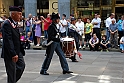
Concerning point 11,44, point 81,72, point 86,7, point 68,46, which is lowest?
point 81,72

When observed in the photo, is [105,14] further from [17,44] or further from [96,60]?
[17,44]

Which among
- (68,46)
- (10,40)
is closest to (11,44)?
(10,40)

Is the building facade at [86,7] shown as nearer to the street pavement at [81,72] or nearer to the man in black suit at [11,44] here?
the street pavement at [81,72]

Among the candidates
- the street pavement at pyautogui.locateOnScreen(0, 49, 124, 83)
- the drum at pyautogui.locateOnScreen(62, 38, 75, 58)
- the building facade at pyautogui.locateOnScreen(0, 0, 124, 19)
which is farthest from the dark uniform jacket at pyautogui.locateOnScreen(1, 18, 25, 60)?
the building facade at pyautogui.locateOnScreen(0, 0, 124, 19)

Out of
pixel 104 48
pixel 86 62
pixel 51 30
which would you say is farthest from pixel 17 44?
pixel 104 48

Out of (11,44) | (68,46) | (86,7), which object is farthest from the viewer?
(86,7)

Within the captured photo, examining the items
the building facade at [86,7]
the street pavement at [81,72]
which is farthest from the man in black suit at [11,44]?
the building facade at [86,7]

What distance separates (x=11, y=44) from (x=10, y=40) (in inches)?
3.4

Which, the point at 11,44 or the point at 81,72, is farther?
the point at 81,72

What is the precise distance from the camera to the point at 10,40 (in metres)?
5.61

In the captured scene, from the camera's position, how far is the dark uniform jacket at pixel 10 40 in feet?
18.3

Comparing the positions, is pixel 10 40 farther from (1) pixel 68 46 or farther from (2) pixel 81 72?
(1) pixel 68 46

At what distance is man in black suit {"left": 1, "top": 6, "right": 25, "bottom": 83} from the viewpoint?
18.4 ft

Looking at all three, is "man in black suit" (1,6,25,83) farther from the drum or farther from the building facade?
the building facade
